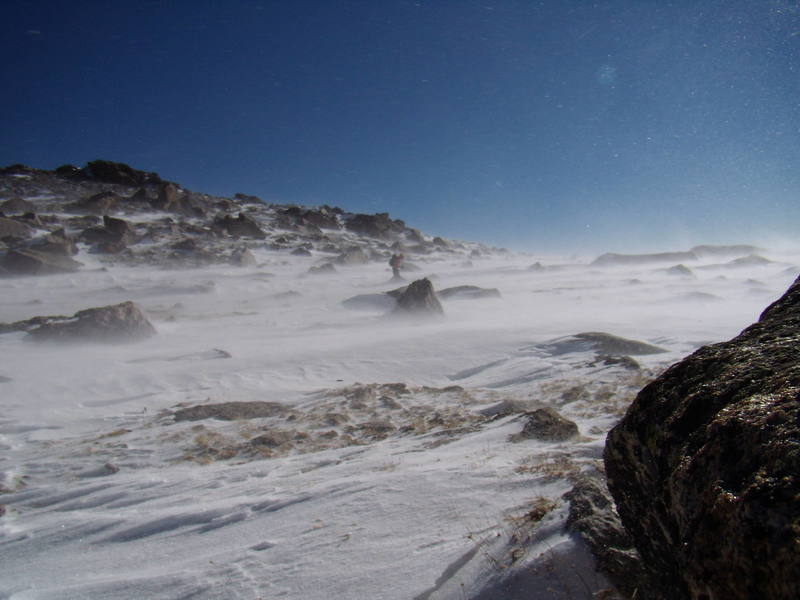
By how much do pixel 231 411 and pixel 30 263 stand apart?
20.4 m

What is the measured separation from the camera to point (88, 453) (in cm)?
528

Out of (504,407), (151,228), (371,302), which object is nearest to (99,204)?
(151,228)

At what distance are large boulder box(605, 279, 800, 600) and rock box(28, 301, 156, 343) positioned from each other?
15.0 meters

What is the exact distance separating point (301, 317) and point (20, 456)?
40.8 ft

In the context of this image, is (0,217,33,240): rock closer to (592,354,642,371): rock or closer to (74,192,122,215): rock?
(74,192,122,215): rock

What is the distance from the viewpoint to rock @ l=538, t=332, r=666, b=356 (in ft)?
30.1

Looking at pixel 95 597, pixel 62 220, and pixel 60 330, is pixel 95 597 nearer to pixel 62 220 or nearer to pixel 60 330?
pixel 60 330

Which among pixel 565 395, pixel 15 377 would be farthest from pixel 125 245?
pixel 565 395

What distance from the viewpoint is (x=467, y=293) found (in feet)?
75.4

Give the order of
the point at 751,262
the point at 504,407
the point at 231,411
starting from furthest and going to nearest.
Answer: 1. the point at 751,262
2. the point at 231,411
3. the point at 504,407

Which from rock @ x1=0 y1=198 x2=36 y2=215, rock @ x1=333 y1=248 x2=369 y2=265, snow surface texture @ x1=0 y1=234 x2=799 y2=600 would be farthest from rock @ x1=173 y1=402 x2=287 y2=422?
rock @ x1=0 y1=198 x2=36 y2=215

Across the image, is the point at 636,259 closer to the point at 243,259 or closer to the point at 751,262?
the point at 751,262

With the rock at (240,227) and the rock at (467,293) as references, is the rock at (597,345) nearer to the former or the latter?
the rock at (467,293)

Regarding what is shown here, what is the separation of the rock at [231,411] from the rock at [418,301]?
11.2m
